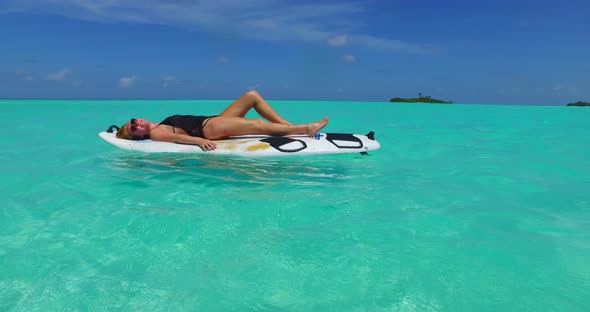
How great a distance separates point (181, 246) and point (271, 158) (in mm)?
3214

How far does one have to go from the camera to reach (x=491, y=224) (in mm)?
3432

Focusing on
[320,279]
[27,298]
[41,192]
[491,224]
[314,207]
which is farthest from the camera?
[41,192]

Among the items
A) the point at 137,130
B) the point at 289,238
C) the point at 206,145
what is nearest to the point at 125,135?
the point at 137,130

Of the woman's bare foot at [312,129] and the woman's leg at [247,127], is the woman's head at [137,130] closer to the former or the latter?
the woman's leg at [247,127]

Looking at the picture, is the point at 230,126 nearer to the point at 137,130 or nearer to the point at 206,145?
the point at 206,145

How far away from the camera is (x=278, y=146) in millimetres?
5895

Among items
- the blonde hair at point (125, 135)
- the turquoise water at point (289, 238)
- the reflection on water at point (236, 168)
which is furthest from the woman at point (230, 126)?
the turquoise water at point (289, 238)

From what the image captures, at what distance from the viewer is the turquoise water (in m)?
2.24

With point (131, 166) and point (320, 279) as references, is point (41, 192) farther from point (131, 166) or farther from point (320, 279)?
point (320, 279)

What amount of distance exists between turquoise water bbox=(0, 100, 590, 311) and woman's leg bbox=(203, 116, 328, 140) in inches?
28.0

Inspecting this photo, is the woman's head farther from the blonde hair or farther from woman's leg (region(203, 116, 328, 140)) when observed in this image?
woman's leg (region(203, 116, 328, 140))

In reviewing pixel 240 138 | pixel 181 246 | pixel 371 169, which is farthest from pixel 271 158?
pixel 181 246

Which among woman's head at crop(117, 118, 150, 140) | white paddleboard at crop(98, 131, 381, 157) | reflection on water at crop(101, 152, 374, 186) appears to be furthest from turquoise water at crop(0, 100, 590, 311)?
woman's head at crop(117, 118, 150, 140)

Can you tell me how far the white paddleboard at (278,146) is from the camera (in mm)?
5883
